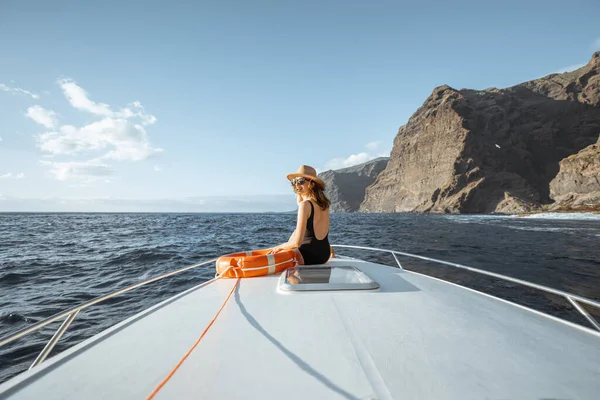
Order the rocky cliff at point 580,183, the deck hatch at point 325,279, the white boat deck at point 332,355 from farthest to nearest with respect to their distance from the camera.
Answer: the rocky cliff at point 580,183 < the deck hatch at point 325,279 < the white boat deck at point 332,355

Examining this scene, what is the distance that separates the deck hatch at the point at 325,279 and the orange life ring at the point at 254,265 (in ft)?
1.12

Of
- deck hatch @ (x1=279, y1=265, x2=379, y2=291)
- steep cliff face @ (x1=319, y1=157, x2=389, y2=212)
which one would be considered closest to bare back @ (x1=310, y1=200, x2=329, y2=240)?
deck hatch @ (x1=279, y1=265, x2=379, y2=291)

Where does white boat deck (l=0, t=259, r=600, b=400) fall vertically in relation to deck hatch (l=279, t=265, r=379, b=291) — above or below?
below

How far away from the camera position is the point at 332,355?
147 cm

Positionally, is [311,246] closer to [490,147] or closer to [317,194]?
[317,194]

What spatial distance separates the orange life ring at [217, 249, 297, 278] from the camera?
10.5 feet

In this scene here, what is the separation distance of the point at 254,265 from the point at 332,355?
1873 millimetres

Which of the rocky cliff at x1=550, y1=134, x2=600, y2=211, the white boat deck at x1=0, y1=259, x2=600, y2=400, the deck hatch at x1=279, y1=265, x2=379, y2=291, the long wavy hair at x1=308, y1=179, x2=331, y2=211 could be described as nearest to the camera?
the white boat deck at x1=0, y1=259, x2=600, y2=400

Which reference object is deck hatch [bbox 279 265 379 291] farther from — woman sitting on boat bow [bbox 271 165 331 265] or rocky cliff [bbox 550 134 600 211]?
rocky cliff [bbox 550 134 600 211]

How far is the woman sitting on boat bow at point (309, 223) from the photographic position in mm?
3432

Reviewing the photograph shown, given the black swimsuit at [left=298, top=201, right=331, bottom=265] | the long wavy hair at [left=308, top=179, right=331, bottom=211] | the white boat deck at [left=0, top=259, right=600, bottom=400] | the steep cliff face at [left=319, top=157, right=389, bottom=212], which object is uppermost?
the steep cliff face at [left=319, top=157, right=389, bottom=212]

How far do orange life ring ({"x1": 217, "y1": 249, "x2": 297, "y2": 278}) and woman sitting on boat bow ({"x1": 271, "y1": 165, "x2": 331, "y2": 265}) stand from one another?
0.59 feet

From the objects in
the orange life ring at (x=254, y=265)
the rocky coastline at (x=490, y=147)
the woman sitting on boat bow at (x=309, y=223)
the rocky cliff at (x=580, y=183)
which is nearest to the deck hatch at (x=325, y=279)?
the orange life ring at (x=254, y=265)

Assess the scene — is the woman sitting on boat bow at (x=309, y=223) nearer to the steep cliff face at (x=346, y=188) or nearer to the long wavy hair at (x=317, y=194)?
the long wavy hair at (x=317, y=194)
